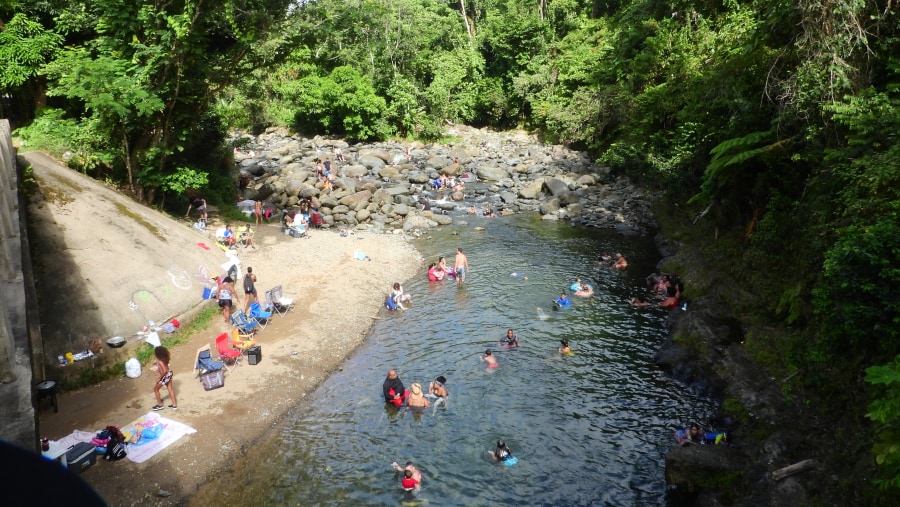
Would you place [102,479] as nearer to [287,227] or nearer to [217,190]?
[287,227]

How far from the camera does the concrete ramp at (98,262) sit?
1478 cm

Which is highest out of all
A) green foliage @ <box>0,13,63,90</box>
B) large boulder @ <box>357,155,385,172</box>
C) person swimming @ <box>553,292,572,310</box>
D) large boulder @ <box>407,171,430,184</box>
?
green foliage @ <box>0,13,63,90</box>

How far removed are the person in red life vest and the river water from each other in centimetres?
39

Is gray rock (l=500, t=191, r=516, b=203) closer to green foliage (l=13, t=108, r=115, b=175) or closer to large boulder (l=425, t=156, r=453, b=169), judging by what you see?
large boulder (l=425, t=156, r=453, b=169)

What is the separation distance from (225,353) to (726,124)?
759 inches

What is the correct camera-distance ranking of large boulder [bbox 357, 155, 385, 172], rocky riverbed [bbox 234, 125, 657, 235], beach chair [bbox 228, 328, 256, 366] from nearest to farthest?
beach chair [bbox 228, 328, 256, 366], rocky riverbed [bbox 234, 125, 657, 235], large boulder [bbox 357, 155, 385, 172]

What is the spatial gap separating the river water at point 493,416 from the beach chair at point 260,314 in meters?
3.33

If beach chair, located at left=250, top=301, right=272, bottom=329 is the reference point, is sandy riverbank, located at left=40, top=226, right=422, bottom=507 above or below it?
below

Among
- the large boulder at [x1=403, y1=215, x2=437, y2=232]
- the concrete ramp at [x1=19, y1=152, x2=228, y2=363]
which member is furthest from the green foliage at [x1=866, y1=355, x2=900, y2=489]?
the large boulder at [x1=403, y1=215, x2=437, y2=232]

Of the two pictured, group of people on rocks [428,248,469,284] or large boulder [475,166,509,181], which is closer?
group of people on rocks [428,248,469,284]

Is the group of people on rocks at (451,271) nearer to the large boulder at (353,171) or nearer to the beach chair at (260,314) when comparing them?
the beach chair at (260,314)

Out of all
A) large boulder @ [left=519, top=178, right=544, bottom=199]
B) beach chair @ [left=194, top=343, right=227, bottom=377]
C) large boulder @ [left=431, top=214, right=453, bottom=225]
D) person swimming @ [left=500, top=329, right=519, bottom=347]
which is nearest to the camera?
beach chair @ [left=194, top=343, right=227, bottom=377]

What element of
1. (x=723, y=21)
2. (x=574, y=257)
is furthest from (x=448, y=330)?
(x=723, y=21)

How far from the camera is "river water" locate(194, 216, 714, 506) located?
11.9 metres
